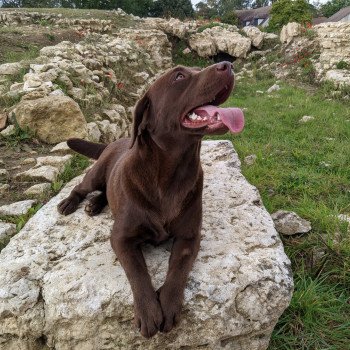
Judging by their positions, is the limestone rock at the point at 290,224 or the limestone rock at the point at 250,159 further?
the limestone rock at the point at 250,159

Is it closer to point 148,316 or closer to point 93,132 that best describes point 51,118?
point 93,132

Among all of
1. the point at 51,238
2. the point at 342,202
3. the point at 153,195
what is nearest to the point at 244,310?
the point at 153,195

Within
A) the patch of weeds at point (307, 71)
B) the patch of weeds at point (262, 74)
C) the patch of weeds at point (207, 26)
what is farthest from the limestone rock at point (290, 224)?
the patch of weeds at point (207, 26)

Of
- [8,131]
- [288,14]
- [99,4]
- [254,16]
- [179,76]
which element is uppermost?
[179,76]

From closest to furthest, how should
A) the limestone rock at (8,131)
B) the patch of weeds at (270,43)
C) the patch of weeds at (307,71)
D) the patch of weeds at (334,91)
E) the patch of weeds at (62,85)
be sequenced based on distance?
the limestone rock at (8,131), the patch of weeds at (62,85), the patch of weeds at (334,91), the patch of weeds at (307,71), the patch of weeds at (270,43)

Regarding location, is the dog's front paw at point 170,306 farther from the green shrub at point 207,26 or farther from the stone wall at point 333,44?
the green shrub at point 207,26

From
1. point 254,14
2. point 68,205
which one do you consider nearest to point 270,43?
point 68,205

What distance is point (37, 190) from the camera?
3.55 meters

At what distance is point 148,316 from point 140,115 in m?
1.10

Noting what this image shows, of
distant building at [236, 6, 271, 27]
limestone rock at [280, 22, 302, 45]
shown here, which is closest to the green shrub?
limestone rock at [280, 22, 302, 45]

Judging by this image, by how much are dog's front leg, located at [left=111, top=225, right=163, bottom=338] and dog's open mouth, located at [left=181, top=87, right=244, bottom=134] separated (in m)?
0.77

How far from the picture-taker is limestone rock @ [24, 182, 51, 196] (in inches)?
139

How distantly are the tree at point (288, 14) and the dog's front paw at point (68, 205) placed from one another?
15047 millimetres

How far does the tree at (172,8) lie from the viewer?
33.8 meters
